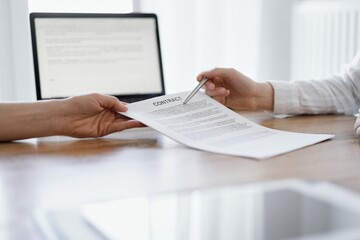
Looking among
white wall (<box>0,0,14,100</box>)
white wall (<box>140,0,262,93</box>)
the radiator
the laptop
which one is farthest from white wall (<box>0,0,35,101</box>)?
the radiator

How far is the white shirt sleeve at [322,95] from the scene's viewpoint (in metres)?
1.35

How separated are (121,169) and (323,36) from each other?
6.40 feet

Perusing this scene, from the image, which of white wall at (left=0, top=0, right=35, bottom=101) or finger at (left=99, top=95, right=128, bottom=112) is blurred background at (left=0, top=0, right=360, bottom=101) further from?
finger at (left=99, top=95, right=128, bottom=112)

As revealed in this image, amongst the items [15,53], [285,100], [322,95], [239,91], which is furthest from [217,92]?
[15,53]

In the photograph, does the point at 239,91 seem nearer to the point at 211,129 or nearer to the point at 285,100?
the point at 285,100

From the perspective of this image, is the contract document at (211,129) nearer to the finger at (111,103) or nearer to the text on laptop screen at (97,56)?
the finger at (111,103)

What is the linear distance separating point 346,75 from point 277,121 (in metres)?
0.30

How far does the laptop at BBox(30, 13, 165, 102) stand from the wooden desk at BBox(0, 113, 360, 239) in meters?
0.50

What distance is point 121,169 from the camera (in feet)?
2.66

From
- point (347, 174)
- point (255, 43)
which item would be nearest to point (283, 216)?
point (347, 174)

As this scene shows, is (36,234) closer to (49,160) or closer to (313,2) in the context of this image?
(49,160)

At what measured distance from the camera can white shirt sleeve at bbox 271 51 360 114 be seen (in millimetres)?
1347

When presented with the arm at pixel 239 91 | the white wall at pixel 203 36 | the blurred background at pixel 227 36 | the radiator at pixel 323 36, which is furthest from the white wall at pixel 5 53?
the radiator at pixel 323 36

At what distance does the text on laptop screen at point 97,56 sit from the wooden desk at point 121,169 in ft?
1.65
